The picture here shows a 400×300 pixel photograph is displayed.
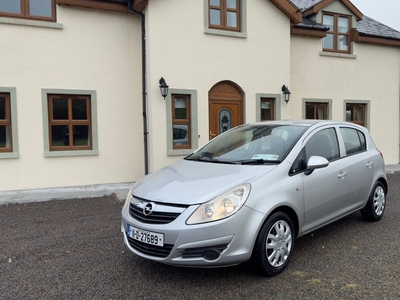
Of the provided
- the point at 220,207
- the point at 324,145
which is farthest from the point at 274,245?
the point at 324,145

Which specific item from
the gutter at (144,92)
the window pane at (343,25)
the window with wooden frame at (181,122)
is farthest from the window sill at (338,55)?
the gutter at (144,92)

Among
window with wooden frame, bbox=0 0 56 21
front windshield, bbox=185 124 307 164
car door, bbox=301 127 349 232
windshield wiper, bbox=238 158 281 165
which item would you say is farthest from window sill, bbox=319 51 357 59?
windshield wiper, bbox=238 158 281 165

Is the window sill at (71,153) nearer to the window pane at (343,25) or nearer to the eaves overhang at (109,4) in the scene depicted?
the eaves overhang at (109,4)

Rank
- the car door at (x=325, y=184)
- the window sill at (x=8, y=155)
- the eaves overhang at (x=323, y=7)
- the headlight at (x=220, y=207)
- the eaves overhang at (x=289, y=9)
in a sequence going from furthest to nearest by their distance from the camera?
the eaves overhang at (x=323, y=7), the eaves overhang at (x=289, y=9), the window sill at (x=8, y=155), the car door at (x=325, y=184), the headlight at (x=220, y=207)

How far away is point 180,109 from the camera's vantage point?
877 cm

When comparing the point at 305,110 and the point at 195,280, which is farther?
the point at 305,110

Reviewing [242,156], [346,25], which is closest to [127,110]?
[242,156]

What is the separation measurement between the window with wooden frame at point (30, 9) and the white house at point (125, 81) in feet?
0.08

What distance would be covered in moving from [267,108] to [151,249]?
7487 millimetres

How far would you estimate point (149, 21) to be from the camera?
803 cm

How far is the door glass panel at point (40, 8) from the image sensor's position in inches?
309

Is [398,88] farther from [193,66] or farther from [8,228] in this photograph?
[8,228]

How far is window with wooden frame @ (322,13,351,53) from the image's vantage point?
1122 cm

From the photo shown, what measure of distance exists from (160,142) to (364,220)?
194 inches
